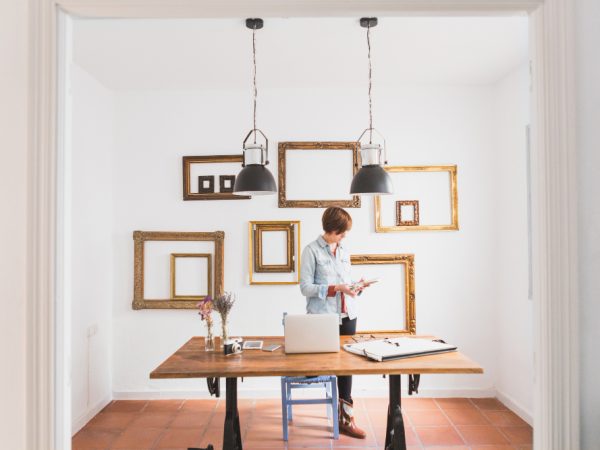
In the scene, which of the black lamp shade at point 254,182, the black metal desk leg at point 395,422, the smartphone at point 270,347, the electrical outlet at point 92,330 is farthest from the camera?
the electrical outlet at point 92,330

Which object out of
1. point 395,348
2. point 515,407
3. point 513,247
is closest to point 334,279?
point 395,348

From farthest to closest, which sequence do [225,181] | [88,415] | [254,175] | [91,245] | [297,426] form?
1. [225,181]
2. [91,245]
3. [88,415]
4. [297,426]
5. [254,175]

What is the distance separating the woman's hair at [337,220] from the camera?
3387 millimetres

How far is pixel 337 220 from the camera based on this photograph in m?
3.38

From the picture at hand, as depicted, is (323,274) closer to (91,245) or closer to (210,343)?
(210,343)

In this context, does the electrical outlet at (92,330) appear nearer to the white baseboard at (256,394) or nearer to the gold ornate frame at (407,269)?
the white baseboard at (256,394)

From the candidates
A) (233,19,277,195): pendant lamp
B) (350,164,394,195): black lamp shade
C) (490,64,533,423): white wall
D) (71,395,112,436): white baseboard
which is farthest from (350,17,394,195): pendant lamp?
(71,395,112,436): white baseboard

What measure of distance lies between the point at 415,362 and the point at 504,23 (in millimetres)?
2276

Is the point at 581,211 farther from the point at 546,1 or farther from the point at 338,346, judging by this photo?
the point at 338,346

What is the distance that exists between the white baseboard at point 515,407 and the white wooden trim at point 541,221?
2688mm

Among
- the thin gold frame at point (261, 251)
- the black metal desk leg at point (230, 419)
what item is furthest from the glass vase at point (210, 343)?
the thin gold frame at point (261, 251)

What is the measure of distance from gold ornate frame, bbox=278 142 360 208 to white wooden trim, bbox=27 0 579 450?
2881 millimetres

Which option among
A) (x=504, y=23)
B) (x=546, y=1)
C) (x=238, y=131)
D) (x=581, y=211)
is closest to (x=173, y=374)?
(x=581, y=211)

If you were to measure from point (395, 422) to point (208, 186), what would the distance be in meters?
2.63
